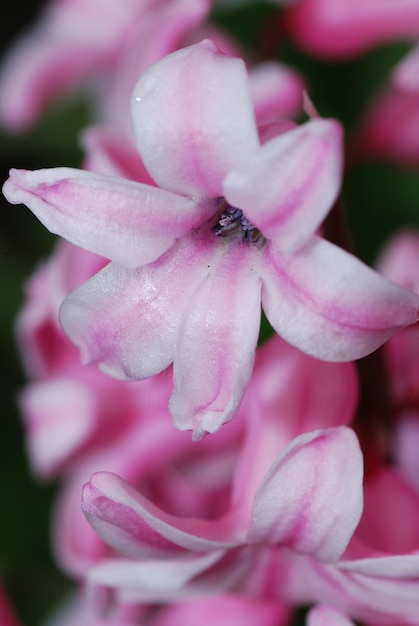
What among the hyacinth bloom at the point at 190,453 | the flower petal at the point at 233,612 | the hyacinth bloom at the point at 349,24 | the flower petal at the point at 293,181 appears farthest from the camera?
the hyacinth bloom at the point at 349,24

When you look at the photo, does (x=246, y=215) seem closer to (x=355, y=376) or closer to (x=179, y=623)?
(x=355, y=376)

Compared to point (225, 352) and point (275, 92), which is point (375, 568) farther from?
point (275, 92)

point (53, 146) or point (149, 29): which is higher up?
point (149, 29)

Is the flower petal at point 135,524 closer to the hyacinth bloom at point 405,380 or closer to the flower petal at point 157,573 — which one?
the flower petal at point 157,573

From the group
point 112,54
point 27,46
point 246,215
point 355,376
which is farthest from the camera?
point 27,46

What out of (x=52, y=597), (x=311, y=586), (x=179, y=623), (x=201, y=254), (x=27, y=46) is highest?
(x=201, y=254)

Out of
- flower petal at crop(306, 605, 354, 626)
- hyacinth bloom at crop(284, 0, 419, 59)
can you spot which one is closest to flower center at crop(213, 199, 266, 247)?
flower petal at crop(306, 605, 354, 626)

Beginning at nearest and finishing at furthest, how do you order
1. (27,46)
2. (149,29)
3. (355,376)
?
(355,376) < (149,29) < (27,46)

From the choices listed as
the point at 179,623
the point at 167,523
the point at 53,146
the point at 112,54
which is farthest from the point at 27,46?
the point at 167,523

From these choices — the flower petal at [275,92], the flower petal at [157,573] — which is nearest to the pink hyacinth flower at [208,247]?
the flower petal at [157,573]
